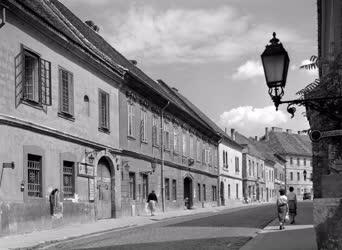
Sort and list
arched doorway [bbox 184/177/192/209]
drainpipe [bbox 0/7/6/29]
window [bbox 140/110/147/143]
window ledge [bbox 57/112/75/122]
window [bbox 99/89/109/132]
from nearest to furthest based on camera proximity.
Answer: drainpipe [bbox 0/7/6/29] < window ledge [bbox 57/112/75/122] < window [bbox 99/89/109/132] < window [bbox 140/110/147/143] < arched doorway [bbox 184/177/192/209]

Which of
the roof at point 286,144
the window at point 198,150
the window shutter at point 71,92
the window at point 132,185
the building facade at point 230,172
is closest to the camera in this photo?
the window shutter at point 71,92

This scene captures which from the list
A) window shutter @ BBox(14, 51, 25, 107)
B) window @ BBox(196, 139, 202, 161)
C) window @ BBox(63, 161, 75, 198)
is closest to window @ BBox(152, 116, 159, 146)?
window @ BBox(63, 161, 75, 198)

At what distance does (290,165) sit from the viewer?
11425cm

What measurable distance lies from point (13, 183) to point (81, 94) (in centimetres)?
673

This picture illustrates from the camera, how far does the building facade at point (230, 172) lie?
5606cm

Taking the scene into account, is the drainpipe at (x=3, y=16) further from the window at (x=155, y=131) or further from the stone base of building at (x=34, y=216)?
the window at (x=155, y=131)

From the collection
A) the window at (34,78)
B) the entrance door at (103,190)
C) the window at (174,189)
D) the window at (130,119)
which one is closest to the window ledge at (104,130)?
the entrance door at (103,190)

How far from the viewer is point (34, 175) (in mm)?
19656

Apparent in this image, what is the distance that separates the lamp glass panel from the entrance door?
18650 millimetres

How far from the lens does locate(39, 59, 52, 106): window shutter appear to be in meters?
19.9

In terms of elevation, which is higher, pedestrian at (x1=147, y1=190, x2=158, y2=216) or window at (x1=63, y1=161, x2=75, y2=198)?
window at (x1=63, y1=161, x2=75, y2=198)

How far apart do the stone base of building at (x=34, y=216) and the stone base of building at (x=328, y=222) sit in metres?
11.5

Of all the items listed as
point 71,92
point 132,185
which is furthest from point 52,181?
point 132,185

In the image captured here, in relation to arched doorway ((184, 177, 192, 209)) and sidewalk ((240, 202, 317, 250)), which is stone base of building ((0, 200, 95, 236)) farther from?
arched doorway ((184, 177, 192, 209))
